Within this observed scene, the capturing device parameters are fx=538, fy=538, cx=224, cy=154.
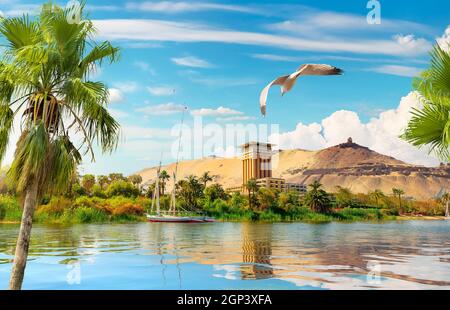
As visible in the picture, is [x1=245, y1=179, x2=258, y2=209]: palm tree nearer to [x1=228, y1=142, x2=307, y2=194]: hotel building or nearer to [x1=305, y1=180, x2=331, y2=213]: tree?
[x1=305, y1=180, x2=331, y2=213]: tree

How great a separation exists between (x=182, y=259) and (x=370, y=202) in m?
110

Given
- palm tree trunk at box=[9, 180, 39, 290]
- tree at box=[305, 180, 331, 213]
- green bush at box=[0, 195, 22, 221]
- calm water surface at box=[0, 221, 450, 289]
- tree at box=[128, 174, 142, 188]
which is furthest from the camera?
tree at box=[305, 180, 331, 213]

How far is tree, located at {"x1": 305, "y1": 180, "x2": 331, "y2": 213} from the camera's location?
10344 centimetres

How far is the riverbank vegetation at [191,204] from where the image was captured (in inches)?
2584

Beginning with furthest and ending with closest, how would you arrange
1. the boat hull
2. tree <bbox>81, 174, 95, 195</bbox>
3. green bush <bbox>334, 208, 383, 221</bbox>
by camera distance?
1. green bush <bbox>334, 208, 383, 221</bbox>
2. tree <bbox>81, 174, 95, 195</bbox>
3. the boat hull

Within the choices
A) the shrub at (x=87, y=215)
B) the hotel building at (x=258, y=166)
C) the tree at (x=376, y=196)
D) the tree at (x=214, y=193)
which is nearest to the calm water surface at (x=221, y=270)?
the shrub at (x=87, y=215)

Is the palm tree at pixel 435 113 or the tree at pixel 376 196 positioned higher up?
the tree at pixel 376 196

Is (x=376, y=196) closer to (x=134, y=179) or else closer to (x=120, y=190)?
(x=134, y=179)

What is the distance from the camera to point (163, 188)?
318 ft

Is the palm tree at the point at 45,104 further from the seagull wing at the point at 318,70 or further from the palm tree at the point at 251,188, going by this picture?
the palm tree at the point at 251,188

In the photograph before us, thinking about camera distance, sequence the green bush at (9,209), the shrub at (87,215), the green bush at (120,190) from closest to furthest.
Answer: the green bush at (9,209) < the shrub at (87,215) < the green bush at (120,190)

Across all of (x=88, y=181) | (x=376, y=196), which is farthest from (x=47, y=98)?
(x=376, y=196)

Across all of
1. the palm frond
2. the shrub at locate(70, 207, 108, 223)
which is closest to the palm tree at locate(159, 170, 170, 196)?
the shrub at locate(70, 207, 108, 223)
